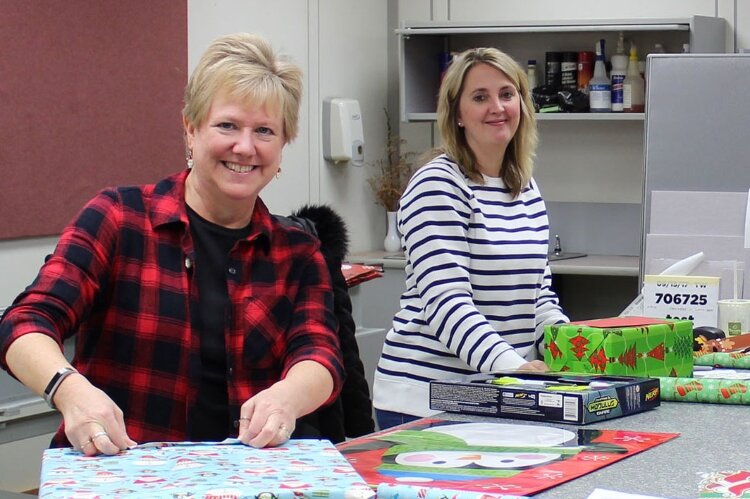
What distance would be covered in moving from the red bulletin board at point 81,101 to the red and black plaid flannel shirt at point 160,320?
1.83 m

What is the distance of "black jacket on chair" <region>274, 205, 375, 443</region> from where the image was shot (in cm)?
178

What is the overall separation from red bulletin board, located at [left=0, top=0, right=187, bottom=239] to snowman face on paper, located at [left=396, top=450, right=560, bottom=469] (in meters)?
2.32

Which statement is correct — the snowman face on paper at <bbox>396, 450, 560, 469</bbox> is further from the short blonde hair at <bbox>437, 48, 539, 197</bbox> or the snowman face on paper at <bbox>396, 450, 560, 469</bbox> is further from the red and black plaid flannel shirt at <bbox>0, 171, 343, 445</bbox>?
the short blonde hair at <bbox>437, 48, 539, 197</bbox>

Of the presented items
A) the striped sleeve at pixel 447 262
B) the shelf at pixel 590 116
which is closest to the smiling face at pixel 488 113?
the striped sleeve at pixel 447 262

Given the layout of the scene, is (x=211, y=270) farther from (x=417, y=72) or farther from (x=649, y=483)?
(x=417, y=72)

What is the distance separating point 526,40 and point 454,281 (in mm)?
3261

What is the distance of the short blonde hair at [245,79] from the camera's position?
1618mm

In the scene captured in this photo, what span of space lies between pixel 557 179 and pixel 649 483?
411cm

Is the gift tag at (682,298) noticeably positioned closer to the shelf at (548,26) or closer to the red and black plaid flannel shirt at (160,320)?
the red and black plaid flannel shirt at (160,320)

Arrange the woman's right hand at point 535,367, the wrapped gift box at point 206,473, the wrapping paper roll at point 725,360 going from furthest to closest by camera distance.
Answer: the wrapping paper roll at point 725,360 < the woman's right hand at point 535,367 < the wrapped gift box at point 206,473

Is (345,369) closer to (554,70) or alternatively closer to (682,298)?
(682,298)

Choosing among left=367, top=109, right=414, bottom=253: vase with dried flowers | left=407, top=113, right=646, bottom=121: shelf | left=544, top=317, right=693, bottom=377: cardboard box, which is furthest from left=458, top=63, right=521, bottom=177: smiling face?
left=367, top=109, right=414, bottom=253: vase with dried flowers

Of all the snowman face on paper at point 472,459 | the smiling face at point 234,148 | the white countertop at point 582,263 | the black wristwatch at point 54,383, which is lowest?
the white countertop at point 582,263

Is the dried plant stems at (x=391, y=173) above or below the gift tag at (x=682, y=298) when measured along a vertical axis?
above
